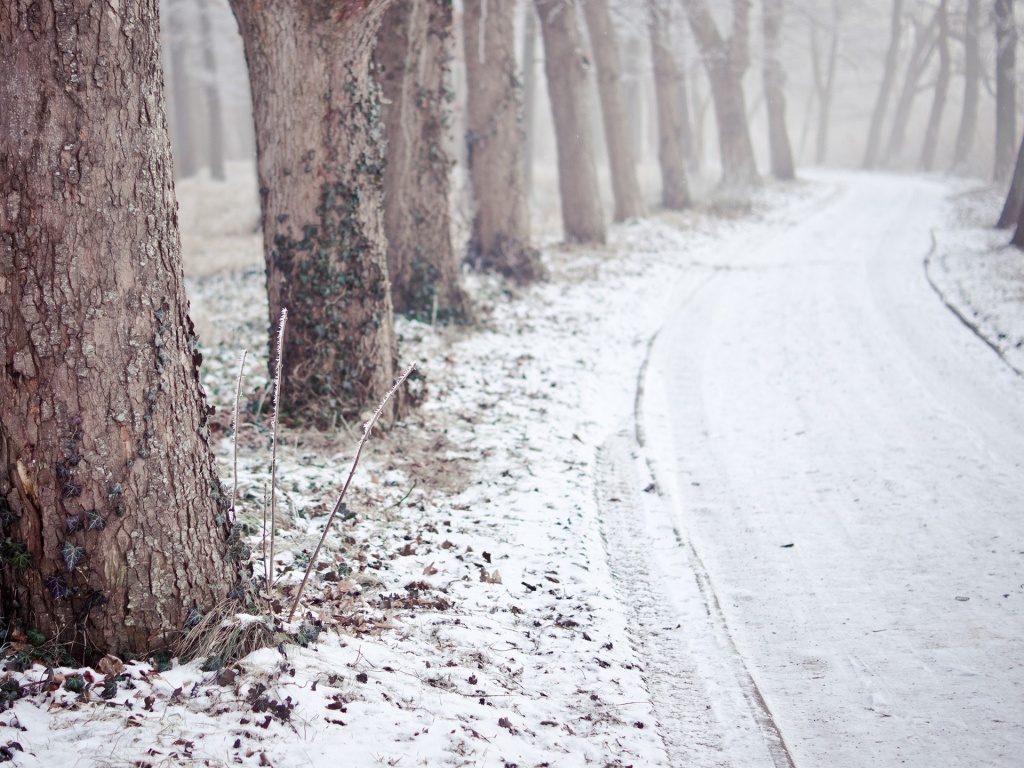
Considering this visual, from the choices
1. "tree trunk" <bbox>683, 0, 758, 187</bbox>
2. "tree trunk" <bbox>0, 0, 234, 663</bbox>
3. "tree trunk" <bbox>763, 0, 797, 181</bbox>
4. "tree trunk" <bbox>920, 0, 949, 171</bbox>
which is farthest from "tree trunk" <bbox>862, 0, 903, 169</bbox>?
"tree trunk" <bbox>0, 0, 234, 663</bbox>

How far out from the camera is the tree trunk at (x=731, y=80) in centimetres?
2206

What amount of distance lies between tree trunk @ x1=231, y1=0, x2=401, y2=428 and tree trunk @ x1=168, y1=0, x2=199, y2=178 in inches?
903

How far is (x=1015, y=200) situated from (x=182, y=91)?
23725mm

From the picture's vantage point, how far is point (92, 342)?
3.05 meters

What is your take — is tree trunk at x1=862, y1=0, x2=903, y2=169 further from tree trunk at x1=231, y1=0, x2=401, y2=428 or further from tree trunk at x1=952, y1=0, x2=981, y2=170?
tree trunk at x1=231, y1=0, x2=401, y2=428

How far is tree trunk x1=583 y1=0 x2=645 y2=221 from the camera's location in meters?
16.0

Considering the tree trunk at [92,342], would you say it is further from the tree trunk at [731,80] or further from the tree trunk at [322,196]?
the tree trunk at [731,80]

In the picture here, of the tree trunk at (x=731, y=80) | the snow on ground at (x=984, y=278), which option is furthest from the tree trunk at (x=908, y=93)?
the snow on ground at (x=984, y=278)

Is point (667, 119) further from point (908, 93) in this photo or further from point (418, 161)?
point (908, 93)

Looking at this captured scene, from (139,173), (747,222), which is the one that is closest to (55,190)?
(139,173)

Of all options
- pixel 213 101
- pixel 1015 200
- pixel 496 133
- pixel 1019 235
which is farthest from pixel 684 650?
pixel 213 101

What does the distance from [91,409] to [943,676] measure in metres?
3.93

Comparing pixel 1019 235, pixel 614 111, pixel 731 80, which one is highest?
pixel 731 80

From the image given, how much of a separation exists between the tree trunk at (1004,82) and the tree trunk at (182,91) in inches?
918
